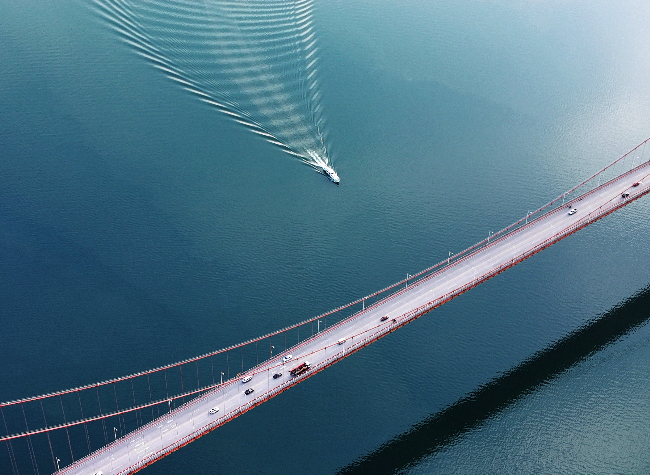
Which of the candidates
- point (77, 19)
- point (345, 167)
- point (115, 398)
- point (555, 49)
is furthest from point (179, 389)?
point (555, 49)

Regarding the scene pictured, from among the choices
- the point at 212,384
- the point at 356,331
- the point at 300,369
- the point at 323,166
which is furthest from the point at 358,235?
the point at 212,384

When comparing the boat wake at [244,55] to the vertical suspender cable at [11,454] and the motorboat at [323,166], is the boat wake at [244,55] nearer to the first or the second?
the motorboat at [323,166]

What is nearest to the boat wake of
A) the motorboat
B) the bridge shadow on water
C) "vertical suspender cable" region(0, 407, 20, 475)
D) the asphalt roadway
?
the motorboat

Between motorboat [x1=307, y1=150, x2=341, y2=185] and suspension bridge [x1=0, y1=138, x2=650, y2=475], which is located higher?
motorboat [x1=307, y1=150, x2=341, y2=185]

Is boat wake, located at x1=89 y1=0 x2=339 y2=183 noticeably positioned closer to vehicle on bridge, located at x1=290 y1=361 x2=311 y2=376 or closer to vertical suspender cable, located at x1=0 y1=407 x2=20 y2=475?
vehicle on bridge, located at x1=290 y1=361 x2=311 y2=376

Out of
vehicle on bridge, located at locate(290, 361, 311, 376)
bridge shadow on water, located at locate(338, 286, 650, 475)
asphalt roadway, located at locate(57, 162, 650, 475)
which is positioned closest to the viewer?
asphalt roadway, located at locate(57, 162, 650, 475)

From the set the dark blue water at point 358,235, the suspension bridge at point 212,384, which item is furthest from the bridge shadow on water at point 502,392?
the suspension bridge at point 212,384
